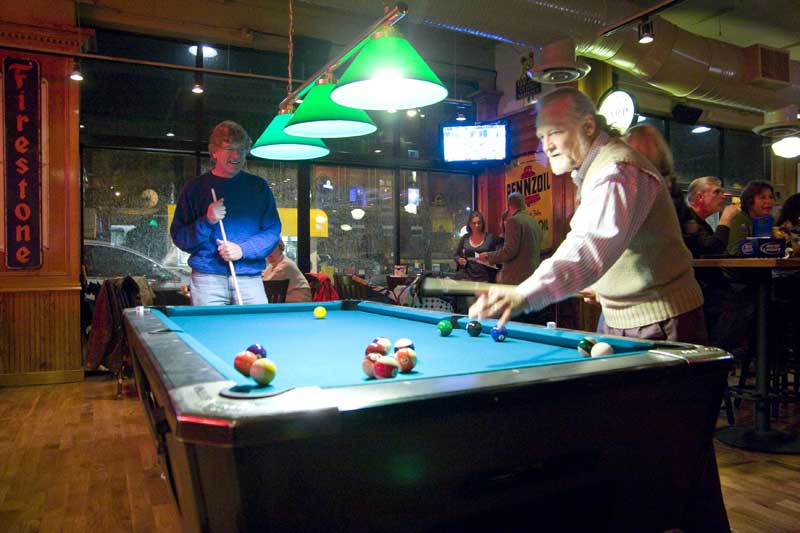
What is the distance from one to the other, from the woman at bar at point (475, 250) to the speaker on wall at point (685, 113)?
2987 millimetres

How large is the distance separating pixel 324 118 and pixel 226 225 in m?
0.98

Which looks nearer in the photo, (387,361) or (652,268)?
(387,361)

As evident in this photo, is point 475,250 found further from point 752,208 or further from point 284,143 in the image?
point 284,143

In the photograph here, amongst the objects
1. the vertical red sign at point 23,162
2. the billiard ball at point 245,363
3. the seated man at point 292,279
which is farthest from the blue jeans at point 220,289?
the vertical red sign at point 23,162

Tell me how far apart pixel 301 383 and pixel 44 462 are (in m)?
2.44

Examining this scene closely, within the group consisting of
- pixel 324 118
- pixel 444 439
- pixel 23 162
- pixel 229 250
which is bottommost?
pixel 444 439

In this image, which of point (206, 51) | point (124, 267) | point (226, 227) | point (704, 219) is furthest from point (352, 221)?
point (704, 219)

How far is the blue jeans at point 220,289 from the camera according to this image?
3.40m

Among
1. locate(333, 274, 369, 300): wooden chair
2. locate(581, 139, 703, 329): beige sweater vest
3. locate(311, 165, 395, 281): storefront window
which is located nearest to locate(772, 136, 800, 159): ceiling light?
locate(311, 165, 395, 281): storefront window

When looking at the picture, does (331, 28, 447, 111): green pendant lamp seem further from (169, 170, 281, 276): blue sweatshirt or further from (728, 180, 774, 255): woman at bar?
(728, 180, 774, 255): woman at bar

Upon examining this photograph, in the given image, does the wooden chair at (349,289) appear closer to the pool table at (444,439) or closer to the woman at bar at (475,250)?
the woman at bar at (475,250)

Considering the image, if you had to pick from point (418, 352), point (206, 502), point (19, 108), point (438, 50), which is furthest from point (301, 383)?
point (438, 50)

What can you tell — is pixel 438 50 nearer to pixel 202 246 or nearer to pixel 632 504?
pixel 202 246

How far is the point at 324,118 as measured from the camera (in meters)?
2.83
